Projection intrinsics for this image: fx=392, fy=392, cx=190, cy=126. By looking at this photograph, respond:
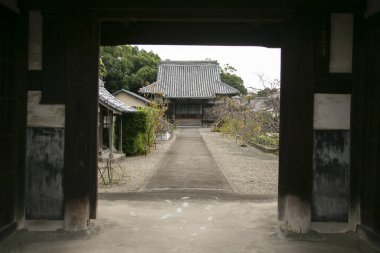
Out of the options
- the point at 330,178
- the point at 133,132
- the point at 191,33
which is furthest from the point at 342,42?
the point at 133,132

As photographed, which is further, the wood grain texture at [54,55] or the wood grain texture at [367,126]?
the wood grain texture at [54,55]

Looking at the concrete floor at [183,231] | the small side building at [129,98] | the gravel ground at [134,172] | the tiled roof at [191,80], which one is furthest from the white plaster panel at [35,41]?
the tiled roof at [191,80]

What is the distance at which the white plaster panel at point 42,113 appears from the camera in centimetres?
548

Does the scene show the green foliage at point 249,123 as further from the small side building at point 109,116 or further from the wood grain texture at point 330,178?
the wood grain texture at point 330,178

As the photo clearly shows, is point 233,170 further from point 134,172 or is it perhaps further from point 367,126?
point 367,126

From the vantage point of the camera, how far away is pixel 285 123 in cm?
571

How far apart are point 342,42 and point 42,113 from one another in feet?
14.2

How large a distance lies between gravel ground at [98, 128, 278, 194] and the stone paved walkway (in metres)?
0.25

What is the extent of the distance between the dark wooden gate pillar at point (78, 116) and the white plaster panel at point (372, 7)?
12.2 ft

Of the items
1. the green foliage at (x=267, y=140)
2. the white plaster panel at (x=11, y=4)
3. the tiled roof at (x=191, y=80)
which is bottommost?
the green foliage at (x=267, y=140)

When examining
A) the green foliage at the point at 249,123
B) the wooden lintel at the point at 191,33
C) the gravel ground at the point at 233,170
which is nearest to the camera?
the wooden lintel at the point at 191,33

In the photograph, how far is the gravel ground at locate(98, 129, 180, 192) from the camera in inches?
409

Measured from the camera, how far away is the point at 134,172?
13.3 metres

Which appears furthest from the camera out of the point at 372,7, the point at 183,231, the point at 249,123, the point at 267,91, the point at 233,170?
the point at 249,123
